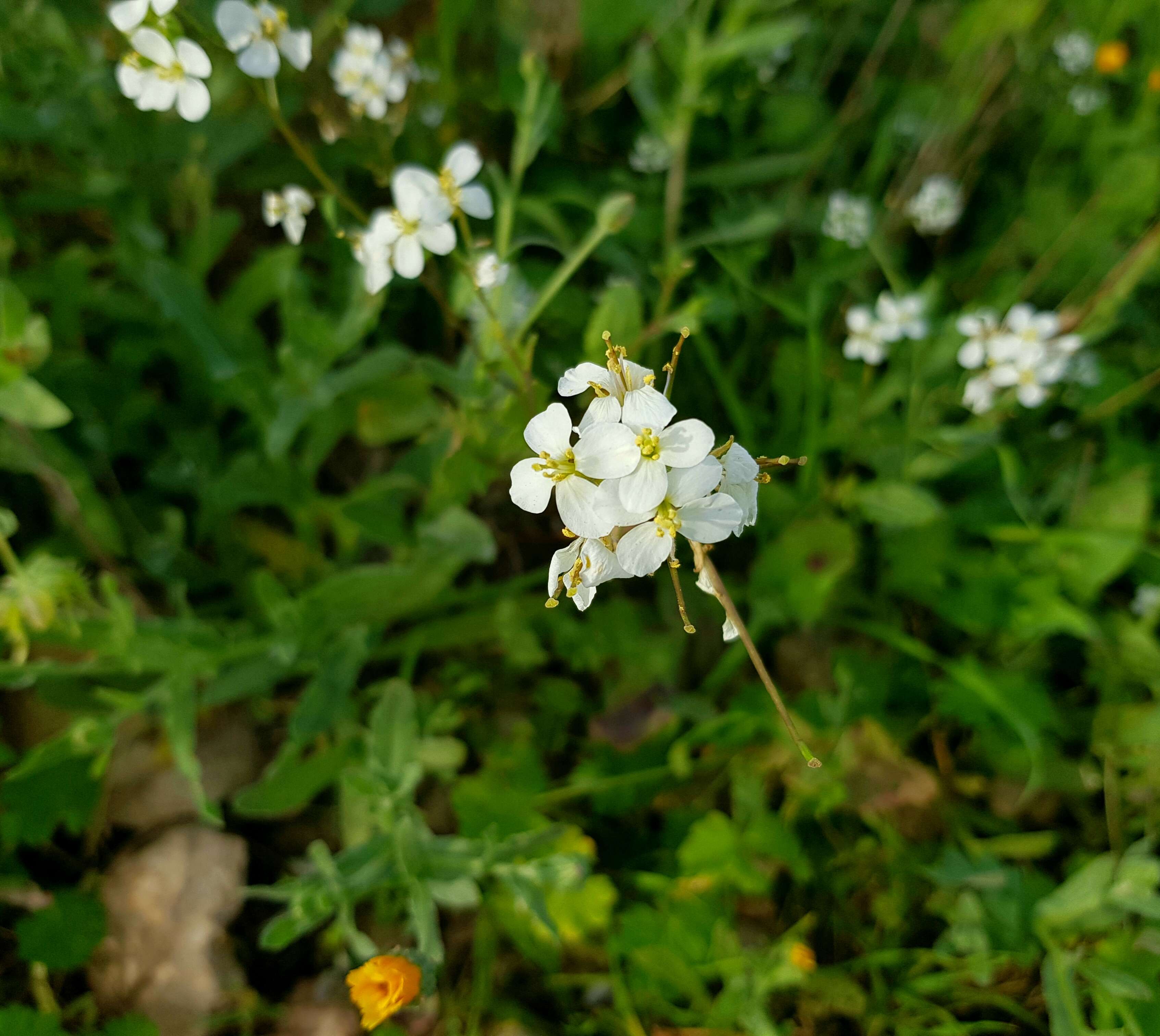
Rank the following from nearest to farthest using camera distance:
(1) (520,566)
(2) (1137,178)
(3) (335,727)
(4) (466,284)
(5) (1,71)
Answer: (4) (466,284) → (5) (1,71) → (3) (335,727) → (1) (520,566) → (2) (1137,178)

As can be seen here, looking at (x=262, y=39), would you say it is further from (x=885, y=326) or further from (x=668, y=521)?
(x=885, y=326)

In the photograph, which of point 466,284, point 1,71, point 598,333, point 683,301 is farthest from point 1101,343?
point 1,71

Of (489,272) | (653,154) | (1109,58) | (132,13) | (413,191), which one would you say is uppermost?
(132,13)

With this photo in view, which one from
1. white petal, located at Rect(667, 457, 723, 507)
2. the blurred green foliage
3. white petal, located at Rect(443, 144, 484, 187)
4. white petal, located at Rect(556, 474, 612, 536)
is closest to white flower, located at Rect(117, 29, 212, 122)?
the blurred green foliage

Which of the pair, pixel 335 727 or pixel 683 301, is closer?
pixel 335 727

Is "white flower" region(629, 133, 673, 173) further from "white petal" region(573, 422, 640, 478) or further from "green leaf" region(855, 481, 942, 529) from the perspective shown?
"white petal" region(573, 422, 640, 478)

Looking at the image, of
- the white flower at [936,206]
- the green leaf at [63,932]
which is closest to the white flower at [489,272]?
the white flower at [936,206]


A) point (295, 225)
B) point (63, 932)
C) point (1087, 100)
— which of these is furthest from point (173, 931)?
point (1087, 100)

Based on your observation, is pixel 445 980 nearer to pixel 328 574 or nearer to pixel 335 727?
pixel 335 727
